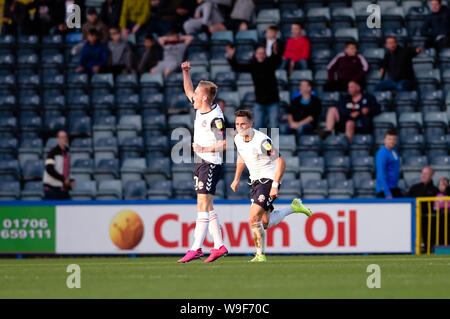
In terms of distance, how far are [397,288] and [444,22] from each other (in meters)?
14.3

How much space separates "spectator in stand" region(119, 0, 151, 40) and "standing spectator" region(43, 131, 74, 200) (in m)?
5.21

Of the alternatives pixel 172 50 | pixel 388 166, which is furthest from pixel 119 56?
pixel 388 166

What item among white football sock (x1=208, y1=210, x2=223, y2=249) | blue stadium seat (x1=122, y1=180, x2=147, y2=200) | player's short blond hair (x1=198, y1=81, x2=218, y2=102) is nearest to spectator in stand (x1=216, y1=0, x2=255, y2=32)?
blue stadium seat (x1=122, y1=180, x2=147, y2=200)

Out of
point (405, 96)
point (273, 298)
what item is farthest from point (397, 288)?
point (405, 96)

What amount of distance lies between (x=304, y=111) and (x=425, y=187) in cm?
357

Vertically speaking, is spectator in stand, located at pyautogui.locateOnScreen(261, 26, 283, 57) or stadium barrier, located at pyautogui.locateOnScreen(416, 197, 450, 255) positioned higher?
spectator in stand, located at pyautogui.locateOnScreen(261, 26, 283, 57)

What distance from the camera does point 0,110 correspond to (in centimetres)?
2348

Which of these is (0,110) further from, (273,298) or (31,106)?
(273,298)

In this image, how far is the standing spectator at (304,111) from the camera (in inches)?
833

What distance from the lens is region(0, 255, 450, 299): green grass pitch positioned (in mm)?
9008

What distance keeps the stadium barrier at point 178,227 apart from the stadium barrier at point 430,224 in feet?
0.43

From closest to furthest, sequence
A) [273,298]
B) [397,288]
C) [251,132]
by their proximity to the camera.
Result: [273,298] < [397,288] < [251,132]

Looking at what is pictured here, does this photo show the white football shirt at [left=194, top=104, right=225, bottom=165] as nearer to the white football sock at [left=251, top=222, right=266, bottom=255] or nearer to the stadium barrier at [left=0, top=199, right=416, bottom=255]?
the white football sock at [left=251, top=222, right=266, bottom=255]
